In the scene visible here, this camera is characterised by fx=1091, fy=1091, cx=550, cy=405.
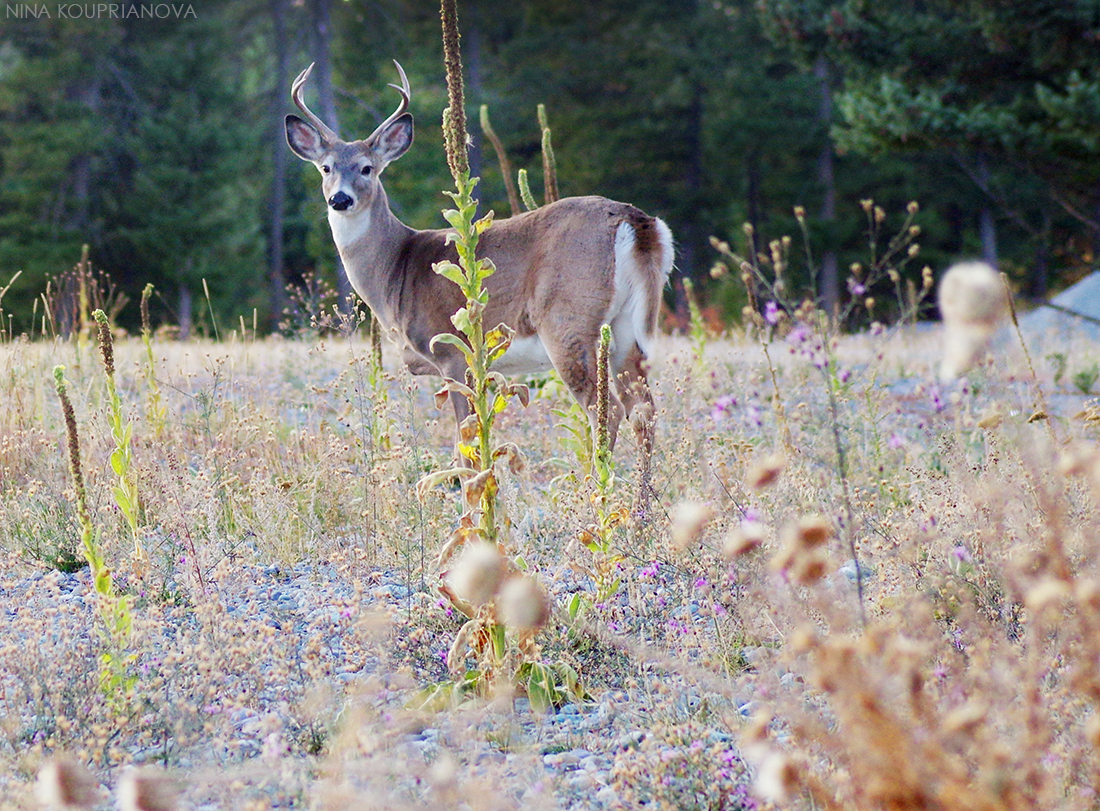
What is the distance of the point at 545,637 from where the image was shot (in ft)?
10.1

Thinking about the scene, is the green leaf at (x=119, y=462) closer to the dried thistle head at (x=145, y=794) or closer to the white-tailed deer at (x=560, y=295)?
the dried thistle head at (x=145, y=794)

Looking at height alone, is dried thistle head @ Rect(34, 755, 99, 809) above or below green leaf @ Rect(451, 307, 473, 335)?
below

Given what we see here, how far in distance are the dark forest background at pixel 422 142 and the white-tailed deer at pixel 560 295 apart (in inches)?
508

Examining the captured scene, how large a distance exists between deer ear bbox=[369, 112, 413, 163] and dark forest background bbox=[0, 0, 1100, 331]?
12.1 m

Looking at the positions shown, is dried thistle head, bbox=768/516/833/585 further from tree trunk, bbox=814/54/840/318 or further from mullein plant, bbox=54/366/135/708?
tree trunk, bbox=814/54/840/318

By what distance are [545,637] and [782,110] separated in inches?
912

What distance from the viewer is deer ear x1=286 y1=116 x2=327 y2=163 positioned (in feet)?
19.8

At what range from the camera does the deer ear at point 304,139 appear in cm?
603

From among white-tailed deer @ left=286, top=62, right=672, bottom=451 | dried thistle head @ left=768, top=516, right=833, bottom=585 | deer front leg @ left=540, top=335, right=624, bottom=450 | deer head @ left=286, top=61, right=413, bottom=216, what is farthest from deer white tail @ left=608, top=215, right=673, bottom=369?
dried thistle head @ left=768, top=516, right=833, bottom=585

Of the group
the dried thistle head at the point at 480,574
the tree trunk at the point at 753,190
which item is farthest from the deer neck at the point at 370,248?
the tree trunk at the point at 753,190

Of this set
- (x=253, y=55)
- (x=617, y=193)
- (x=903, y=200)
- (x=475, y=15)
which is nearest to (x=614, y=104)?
(x=617, y=193)

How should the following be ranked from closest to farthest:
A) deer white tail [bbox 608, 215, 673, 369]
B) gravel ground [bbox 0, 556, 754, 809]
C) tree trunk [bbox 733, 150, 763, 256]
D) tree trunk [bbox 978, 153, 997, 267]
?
gravel ground [bbox 0, 556, 754, 809], deer white tail [bbox 608, 215, 673, 369], tree trunk [bbox 733, 150, 763, 256], tree trunk [bbox 978, 153, 997, 267]

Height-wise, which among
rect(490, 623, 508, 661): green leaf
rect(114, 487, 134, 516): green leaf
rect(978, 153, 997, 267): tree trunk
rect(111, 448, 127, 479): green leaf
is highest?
rect(978, 153, 997, 267): tree trunk

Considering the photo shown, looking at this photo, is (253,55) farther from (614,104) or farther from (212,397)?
(212,397)
